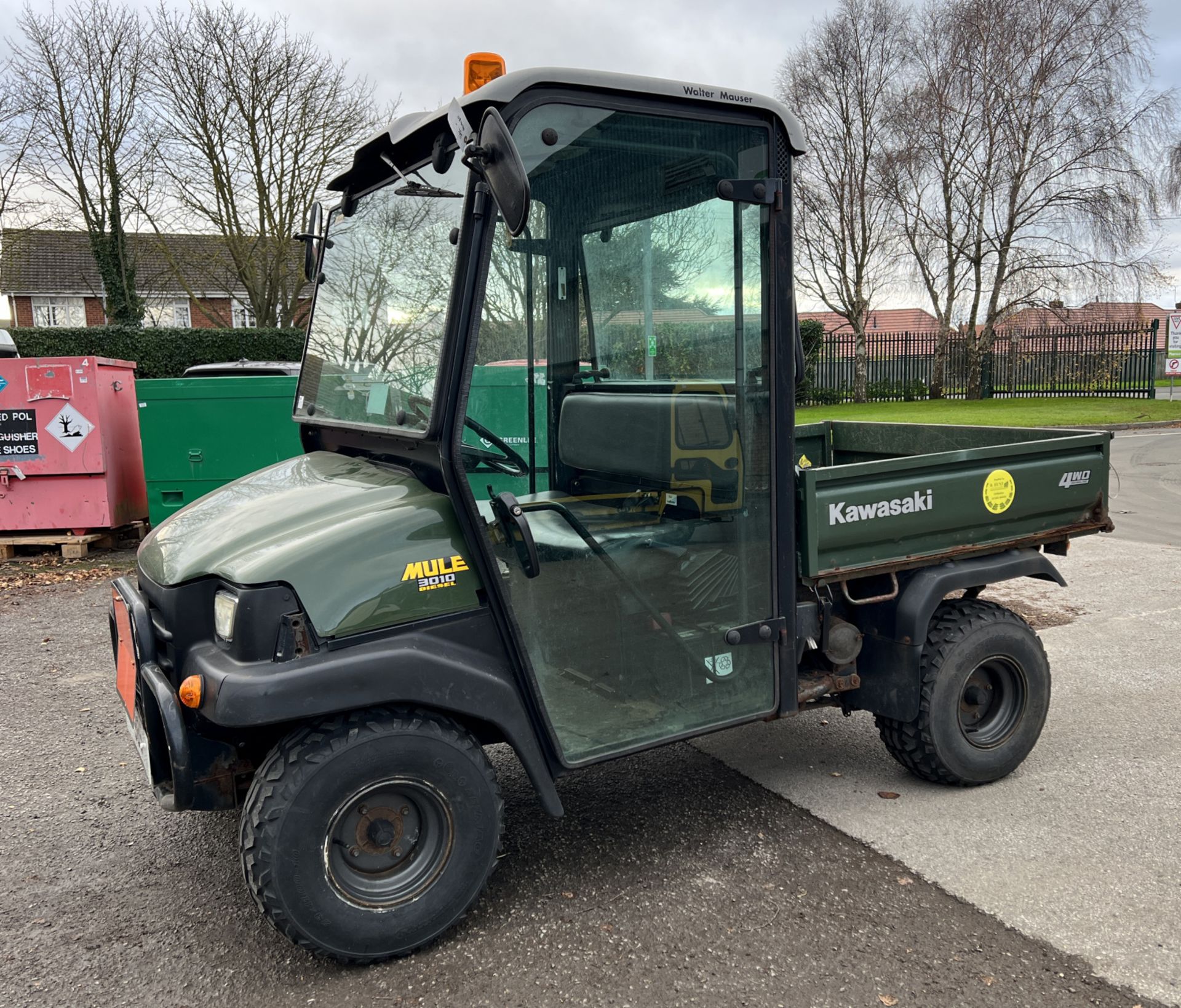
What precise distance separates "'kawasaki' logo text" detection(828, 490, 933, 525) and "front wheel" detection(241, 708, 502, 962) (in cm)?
144

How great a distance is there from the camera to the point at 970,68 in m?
25.5

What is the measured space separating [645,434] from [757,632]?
0.76m

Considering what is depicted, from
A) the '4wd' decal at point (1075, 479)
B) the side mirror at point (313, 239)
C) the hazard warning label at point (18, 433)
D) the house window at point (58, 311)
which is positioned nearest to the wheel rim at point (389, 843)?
the side mirror at point (313, 239)

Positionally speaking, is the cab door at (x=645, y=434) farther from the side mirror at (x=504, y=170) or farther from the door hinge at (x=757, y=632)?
the side mirror at (x=504, y=170)

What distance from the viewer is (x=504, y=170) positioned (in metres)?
2.44

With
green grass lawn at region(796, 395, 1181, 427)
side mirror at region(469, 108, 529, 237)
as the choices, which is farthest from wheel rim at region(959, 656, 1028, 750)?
green grass lawn at region(796, 395, 1181, 427)

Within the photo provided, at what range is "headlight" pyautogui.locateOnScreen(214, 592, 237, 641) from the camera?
2562 millimetres

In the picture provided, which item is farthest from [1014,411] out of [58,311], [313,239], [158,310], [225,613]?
[58,311]

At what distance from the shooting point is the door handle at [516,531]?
2.79 metres

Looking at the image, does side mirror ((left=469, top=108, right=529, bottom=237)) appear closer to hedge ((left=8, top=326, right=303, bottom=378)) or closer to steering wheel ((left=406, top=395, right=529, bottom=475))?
steering wheel ((left=406, top=395, right=529, bottom=475))

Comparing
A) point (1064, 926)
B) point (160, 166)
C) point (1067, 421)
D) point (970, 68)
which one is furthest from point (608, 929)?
point (970, 68)

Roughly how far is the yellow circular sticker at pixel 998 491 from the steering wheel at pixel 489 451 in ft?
5.76

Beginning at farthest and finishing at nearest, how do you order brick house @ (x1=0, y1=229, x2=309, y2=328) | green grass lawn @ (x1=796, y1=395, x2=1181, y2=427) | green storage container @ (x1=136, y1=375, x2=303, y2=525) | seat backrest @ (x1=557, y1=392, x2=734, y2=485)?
brick house @ (x1=0, y1=229, x2=309, y2=328) < green grass lawn @ (x1=796, y1=395, x2=1181, y2=427) < green storage container @ (x1=136, y1=375, x2=303, y2=525) < seat backrest @ (x1=557, y1=392, x2=734, y2=485)

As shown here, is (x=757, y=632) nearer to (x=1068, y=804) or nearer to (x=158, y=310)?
(x=1068, y=804)
